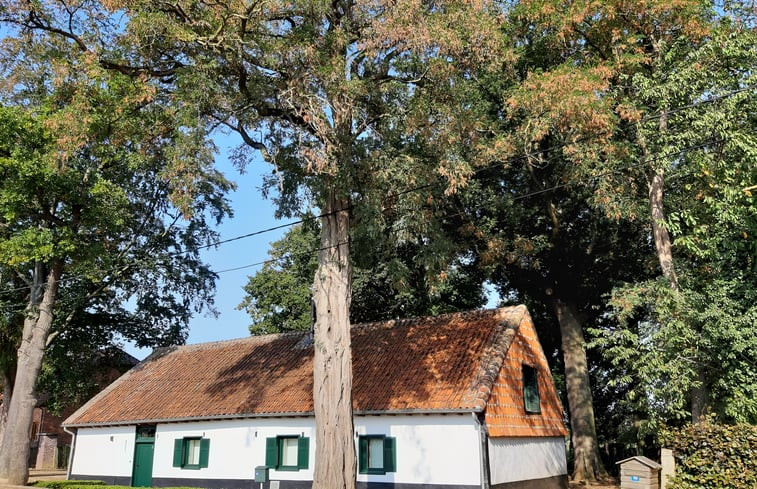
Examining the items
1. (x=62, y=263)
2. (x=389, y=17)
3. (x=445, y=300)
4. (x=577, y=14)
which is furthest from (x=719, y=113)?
(x=62, y=263)

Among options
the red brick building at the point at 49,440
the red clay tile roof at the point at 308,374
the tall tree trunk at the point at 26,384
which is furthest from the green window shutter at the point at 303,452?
the red brick building at the point at 49,440

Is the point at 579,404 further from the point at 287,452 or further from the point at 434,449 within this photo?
the point at 287,452

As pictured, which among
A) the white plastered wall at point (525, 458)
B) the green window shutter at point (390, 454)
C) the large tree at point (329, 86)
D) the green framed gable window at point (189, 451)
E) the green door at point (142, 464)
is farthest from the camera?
the green door at point (142, 464)

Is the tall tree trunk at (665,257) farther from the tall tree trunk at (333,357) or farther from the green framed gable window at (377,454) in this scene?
the tall tree trunk at (333,357)

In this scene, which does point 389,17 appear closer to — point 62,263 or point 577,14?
point 577,14

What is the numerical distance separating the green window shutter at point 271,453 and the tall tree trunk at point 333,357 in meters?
5.69

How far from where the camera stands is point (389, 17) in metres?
13.3

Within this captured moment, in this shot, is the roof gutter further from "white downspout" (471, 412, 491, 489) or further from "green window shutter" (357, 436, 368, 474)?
"green window shutter" (357, 436, 368, 474)

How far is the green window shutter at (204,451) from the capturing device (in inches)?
780

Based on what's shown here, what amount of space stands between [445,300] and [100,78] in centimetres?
1704

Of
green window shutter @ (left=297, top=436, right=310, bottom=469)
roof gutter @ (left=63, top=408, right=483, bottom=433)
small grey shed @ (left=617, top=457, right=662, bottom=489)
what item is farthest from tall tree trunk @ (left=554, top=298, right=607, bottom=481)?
green window shutter @ (left=297, top=436, right=310, bottom=469)

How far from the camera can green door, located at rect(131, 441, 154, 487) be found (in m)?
21.2

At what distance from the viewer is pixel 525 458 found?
17.8 m

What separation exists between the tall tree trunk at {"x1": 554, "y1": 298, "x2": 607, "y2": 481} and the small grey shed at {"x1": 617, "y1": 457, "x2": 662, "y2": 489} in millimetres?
7306
